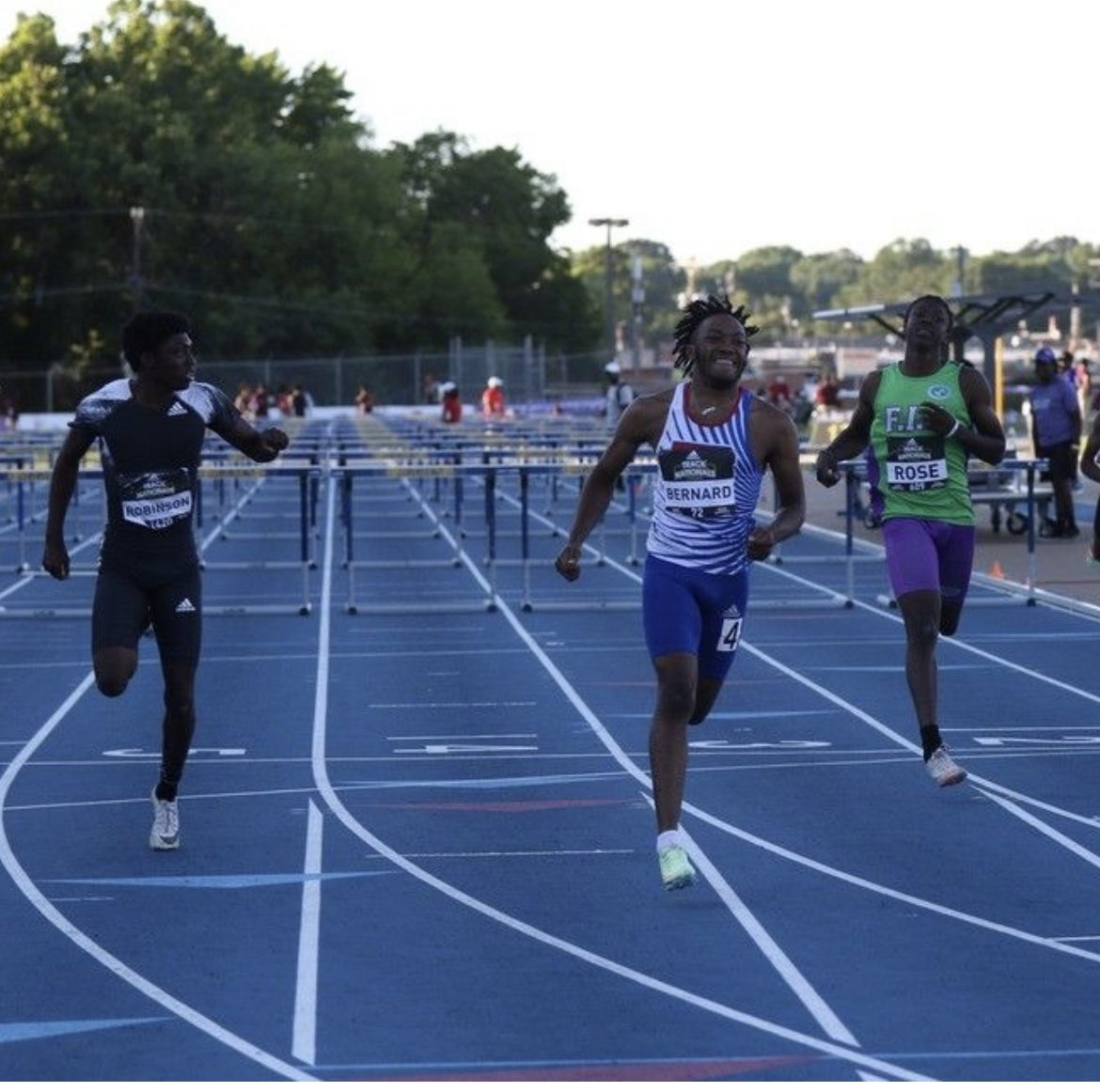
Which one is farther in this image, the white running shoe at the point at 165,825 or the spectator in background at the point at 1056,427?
the spectator in background at the point at 1056,427

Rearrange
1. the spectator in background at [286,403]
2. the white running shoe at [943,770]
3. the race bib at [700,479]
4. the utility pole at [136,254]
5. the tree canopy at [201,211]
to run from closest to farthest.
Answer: the race bib at [700,479] < the white running shoe at [943,770] < the spectator in background at [286,403] < the utility pole at [136,254] < the tree canopy at [201,211]

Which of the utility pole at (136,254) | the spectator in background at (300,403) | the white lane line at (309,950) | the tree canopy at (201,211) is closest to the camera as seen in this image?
the white lane line at (309,950)

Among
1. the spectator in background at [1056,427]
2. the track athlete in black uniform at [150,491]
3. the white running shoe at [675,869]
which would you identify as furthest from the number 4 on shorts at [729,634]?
the spectator in background at [1056,427]

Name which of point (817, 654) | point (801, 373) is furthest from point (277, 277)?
point (817, 654)

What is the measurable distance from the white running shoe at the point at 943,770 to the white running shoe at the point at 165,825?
268 centimetres

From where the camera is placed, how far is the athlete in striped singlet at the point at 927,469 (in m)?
11.2

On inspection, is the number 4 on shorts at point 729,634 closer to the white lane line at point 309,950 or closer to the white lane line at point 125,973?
the white lane line at point 309,950

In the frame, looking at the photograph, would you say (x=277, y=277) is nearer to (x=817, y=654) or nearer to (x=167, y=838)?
(x=817, y=654)

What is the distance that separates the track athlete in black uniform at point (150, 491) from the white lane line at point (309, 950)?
0.70 metres

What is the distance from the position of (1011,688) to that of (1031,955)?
7.76 metres

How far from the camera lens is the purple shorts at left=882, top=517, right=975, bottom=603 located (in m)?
11.3

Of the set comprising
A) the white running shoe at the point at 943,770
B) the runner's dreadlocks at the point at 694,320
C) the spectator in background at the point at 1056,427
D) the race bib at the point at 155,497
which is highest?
the runner's dreadlocks at the point at 694,320

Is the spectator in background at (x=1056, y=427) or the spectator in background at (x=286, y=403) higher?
the spectator in background at (x=1056, y=427)

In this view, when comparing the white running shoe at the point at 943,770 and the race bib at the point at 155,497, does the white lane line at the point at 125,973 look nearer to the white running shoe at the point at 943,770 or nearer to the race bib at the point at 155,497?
the race bib at the point at 155,497
